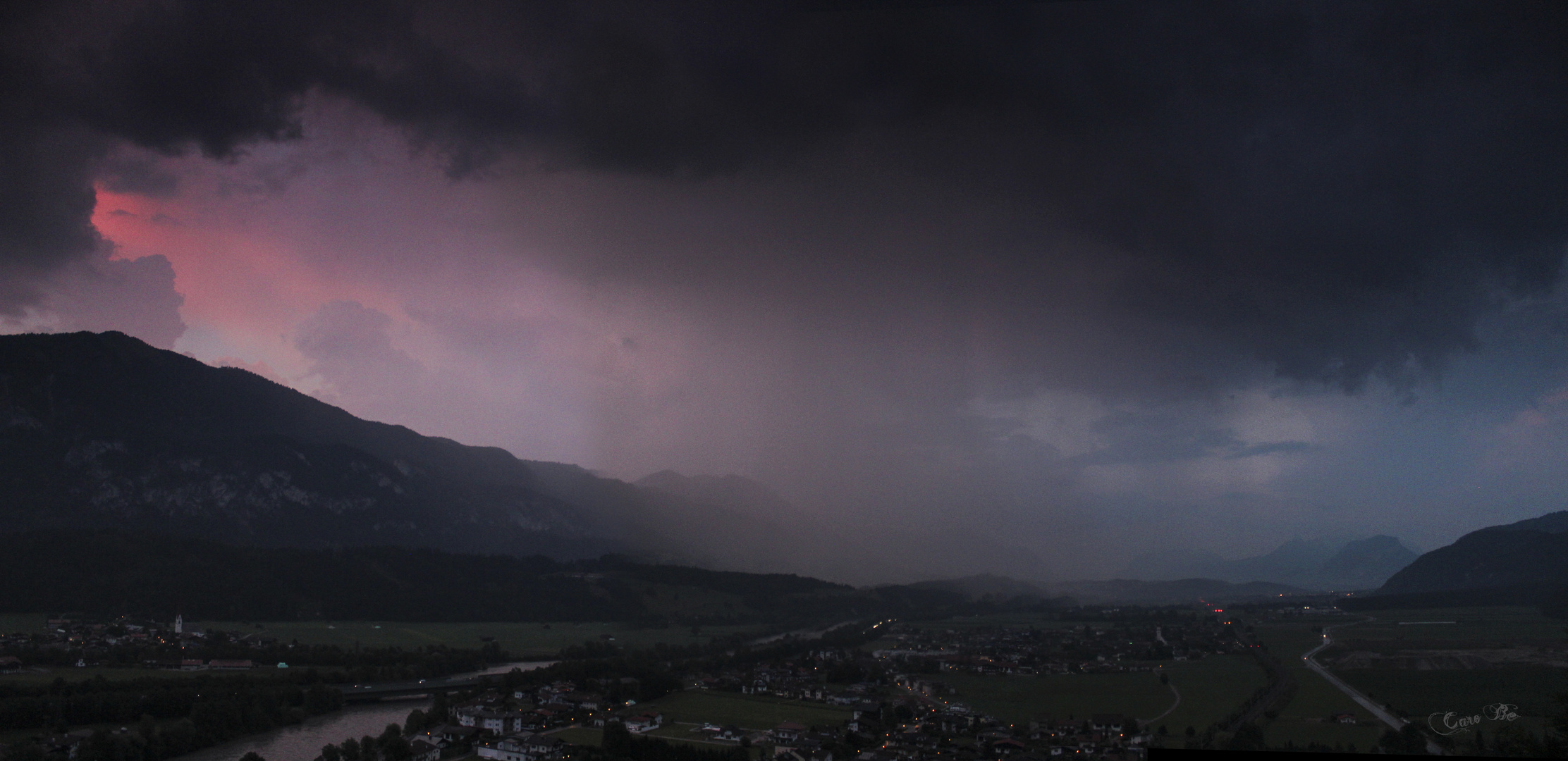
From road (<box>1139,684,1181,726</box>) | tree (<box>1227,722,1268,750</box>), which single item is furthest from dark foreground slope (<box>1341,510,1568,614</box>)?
tree (<box>1227,722,1268,750</box>)

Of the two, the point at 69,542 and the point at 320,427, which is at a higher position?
the point at 320,427

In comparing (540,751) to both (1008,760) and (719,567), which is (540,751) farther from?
(719,567)

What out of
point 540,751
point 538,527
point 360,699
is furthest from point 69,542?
point 538,527

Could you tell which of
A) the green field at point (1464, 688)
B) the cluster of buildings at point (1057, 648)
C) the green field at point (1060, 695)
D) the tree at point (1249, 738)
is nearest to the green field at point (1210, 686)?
the green field at point (1060, 695)

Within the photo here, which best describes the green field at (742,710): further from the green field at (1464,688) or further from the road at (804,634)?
the green field at (1464,688)

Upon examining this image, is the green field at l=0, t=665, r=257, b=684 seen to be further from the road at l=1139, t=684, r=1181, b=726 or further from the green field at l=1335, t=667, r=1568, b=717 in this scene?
the green field at l=1335, t=667, r=1568, b=717

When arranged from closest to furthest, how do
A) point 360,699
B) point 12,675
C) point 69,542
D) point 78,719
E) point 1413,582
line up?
1. point 78,719
2. point 12,675
3. point 360,699
4. point 69,542
5. point 1413,582
